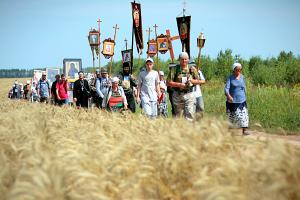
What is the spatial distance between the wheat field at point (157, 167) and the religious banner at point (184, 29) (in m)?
10.8

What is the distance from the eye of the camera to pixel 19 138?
6.00 meters

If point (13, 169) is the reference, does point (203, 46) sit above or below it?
above

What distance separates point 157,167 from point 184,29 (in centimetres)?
1232

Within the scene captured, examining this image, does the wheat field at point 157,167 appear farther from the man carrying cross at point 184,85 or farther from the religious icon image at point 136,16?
the religious icon image at point 136,16

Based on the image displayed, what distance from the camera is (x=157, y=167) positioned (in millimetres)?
4699

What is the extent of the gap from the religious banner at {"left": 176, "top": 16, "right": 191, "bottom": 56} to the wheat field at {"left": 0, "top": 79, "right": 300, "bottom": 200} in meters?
10.8

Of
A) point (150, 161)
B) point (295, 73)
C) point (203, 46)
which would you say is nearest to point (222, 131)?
point (150, 161)

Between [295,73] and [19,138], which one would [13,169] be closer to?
[19,138]

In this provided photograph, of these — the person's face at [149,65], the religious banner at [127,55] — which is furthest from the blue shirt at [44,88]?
the person's face at [149,65]

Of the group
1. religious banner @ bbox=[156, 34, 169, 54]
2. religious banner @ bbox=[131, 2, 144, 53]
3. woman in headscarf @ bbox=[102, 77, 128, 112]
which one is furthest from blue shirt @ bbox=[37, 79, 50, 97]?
woman in headscarf @ bbox=[102, 77, 128, 112]

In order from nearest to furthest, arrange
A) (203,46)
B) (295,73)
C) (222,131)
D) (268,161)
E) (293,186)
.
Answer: (293,186) < (268,161) < (222,131) < (203,46) < (295,73)

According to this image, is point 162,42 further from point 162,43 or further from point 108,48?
point 108,48

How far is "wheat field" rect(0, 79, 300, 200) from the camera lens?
374 cm

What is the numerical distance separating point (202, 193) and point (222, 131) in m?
1.54
